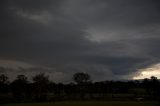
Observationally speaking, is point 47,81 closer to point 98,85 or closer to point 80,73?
point 80,73

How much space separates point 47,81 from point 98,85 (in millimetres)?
43326

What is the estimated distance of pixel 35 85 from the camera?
13200 centimetres

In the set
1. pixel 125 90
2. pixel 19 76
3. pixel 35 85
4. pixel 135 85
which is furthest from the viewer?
pixel 135 85

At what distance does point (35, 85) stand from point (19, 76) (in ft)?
50.6

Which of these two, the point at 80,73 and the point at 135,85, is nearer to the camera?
the point at 80,73

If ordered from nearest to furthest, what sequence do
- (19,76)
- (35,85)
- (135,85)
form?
(35,85) < (19,76) < (135,85)

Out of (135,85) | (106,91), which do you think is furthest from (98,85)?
(135,85)

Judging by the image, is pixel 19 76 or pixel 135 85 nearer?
pixel 19 76

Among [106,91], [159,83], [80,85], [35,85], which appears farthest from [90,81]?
[159,83]

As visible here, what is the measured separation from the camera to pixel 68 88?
512 feet

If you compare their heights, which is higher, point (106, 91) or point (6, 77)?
point (6, 77)

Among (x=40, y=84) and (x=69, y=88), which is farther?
(x=69, y=88)

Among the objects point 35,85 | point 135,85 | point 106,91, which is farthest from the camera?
point 135,85

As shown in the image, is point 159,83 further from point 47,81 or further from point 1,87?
point 1,87
